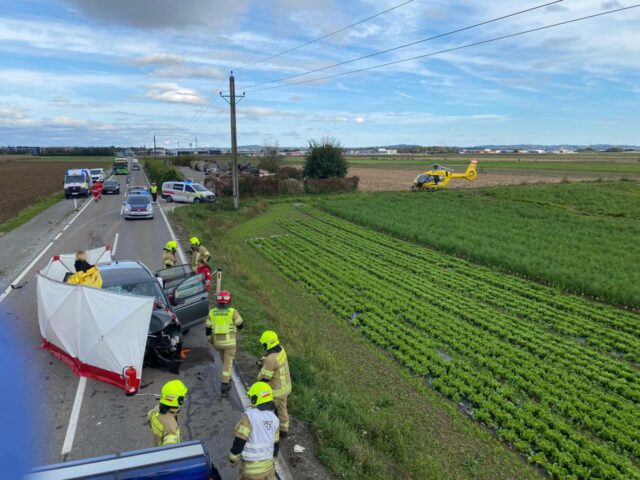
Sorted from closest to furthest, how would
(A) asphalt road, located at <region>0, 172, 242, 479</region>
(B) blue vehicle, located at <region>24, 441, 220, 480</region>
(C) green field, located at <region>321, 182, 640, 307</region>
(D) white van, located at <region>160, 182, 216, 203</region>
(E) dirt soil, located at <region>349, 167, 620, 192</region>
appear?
(B) blue vehicle, located at <region>24, 441, 220, 480</region> → (A) asphalt road, located at <region>0, 172, 242, 479</region> → (C) green field, located at <region>321, 182, 640, 307</region> → (D) white van, located at <region>160, 182, 216, 203</region> → (E) dirt soil, located at <region>349, 167, 620, 192</region>

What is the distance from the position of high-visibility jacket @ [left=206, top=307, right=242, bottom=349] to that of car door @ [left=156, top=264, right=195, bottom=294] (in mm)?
3661

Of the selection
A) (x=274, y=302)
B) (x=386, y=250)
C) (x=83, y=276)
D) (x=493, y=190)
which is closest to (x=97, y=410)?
(x=83, y=276)

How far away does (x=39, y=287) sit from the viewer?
9.34 metres

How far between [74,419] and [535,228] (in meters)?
24.8

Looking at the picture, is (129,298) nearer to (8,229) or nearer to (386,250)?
(386,250)

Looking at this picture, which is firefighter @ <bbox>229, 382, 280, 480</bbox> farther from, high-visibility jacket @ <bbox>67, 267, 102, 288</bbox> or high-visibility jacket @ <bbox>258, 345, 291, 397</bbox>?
high-visibility jacket @ <bbox>67, 267, 102, 288</bbox>

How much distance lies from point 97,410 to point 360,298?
344 inches

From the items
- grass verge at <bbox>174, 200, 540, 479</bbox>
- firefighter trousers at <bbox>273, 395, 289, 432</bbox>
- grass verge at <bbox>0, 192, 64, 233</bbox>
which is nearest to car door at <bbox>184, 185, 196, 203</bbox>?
grass verge at <bbox>0, 192, 64, 233</bbox>

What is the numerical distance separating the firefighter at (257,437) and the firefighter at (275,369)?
4.27ft

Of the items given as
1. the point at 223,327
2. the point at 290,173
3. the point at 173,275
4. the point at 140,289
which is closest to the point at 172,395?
the point at 223,327

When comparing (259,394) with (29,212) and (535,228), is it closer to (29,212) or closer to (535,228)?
(535,228)

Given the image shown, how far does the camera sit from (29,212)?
29.1m

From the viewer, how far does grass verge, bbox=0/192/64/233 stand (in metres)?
24.3

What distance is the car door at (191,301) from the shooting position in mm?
9859
